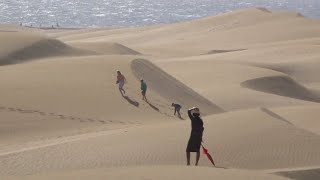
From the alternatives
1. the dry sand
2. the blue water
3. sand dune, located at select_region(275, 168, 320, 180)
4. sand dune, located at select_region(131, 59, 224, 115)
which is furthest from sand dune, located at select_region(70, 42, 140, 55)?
the blue water

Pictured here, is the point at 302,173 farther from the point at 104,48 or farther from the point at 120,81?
the point at 104,48

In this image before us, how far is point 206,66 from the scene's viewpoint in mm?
31828

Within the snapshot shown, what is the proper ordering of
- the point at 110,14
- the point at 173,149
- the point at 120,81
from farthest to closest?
the point at 110,14 < the point at 120,81 < the point at 173,149

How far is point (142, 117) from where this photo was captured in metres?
17.4

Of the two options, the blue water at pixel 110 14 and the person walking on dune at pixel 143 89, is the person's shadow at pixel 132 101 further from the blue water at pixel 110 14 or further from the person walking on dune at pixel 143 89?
the blue water at pixel 110 14

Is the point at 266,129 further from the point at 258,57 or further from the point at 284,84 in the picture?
the point at 258,57

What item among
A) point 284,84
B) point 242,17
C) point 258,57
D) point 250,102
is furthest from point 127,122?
point 242,17

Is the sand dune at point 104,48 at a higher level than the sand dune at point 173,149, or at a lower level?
lower

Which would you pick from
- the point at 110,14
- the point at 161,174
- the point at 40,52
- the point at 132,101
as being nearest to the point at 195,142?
the point at 161,174

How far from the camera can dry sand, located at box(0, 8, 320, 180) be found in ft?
37.4

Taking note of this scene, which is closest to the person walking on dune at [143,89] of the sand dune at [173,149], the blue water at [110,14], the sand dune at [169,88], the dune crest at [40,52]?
the sand dune at [169,88]

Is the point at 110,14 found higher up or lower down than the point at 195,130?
lower down

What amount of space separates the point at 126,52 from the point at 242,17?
3218 cm

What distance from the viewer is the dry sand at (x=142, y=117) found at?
449 inches
